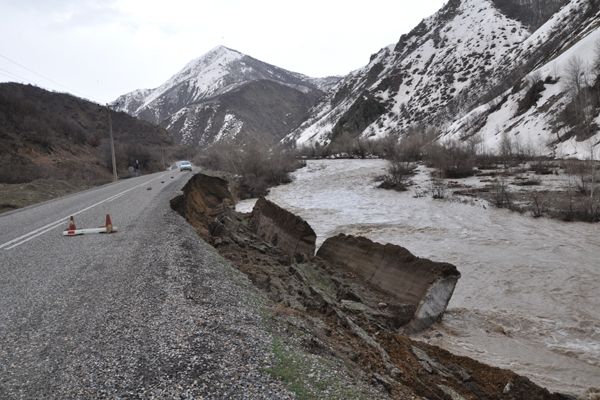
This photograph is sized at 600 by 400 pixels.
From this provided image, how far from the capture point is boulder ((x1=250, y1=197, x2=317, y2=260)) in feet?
41.6

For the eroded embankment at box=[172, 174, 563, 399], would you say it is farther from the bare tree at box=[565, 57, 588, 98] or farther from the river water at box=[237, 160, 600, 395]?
the bare tree at box=[565, 57, 588, 98]

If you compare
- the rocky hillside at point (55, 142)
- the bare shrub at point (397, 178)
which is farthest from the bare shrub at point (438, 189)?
the rocky hillside at point (55, 142)

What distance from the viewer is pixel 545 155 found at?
33.0 metres

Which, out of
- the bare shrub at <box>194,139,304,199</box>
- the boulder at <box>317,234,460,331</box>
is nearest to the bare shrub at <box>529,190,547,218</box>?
the boulder at <box>317,234,460,331</box>

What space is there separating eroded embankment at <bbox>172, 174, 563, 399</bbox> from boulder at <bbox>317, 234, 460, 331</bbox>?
2 centimetres

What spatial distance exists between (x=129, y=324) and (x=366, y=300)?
17.2 ft

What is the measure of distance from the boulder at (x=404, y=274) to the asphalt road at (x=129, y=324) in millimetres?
3621

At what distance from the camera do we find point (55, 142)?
41.1 meters

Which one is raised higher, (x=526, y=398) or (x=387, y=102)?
(x=387, y=102)

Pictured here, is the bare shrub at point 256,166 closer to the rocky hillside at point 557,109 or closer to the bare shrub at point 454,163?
the bare shrub at point 454,163

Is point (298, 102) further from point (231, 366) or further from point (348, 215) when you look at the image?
point (231, 366)

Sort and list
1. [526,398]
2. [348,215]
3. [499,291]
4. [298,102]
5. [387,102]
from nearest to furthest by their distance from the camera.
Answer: [526,398] → [499,291] → [348,215] → [387,102] → [298,102]

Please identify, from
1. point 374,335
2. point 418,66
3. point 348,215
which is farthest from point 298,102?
point 374,335

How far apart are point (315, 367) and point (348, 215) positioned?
16.7m
